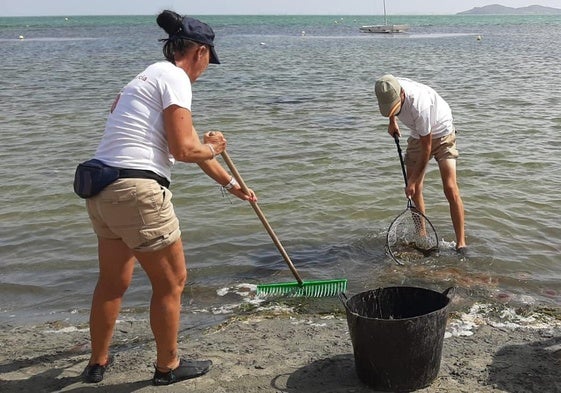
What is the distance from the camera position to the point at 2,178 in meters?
9.72

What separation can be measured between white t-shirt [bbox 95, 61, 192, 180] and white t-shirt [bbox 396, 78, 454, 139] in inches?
119

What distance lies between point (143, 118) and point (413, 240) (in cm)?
411

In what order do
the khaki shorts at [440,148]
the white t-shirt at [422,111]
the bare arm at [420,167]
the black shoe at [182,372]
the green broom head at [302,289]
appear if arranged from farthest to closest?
the khaki shorts at [440,148] < the bare arm at [420,167] < the white t-shirt at [422,111] < the green broom head at [302,289] < the black shoe at [182,372]

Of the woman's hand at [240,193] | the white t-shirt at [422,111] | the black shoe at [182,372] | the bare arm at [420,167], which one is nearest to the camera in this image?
the black shoe at [182,372]

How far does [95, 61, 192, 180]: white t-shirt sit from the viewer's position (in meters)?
3.37

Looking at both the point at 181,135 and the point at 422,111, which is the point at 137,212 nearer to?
the point at 181,135

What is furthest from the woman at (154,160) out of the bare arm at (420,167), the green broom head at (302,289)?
the bare arm at (420,167)

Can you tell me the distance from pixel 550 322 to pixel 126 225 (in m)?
3.28

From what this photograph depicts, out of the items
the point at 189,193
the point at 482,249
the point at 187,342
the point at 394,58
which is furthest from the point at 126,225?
the point at 394,58

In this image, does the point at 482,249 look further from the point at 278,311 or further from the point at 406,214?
the point at 278,311

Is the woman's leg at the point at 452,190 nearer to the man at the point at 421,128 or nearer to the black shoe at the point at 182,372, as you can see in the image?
the man at the point at 421,128

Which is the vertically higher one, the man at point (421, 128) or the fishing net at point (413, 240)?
the man at point (421, 128)

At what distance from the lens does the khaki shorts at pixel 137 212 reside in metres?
3.38

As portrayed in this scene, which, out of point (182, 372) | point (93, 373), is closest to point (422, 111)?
point (182, 372)
